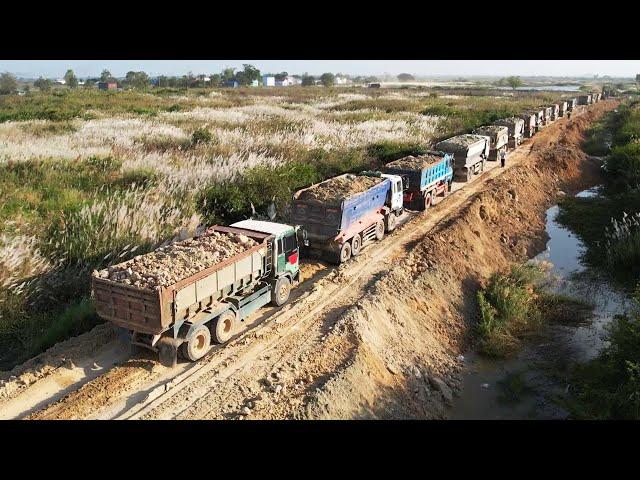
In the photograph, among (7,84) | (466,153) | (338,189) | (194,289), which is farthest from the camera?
(7,84)

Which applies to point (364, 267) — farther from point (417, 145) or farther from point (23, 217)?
point (417, 145)

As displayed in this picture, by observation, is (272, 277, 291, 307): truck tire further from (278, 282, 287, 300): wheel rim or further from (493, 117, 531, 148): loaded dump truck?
(493, 117, 531, 148): loaded dump truck

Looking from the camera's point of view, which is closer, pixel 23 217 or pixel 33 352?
pixel 33 352

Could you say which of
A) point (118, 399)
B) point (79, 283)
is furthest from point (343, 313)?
point (79, 283)

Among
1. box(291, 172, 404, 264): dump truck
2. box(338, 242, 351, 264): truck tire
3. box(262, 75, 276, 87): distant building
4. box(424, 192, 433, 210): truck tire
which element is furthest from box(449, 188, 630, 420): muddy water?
box(262, 75, 276, 87): distant building

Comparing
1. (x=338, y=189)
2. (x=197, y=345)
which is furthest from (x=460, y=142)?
(x=197, y=345)

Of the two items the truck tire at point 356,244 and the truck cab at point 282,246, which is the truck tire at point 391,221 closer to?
the truck tire at point 356,244

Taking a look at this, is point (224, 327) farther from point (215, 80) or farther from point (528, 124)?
point (215, 80)
